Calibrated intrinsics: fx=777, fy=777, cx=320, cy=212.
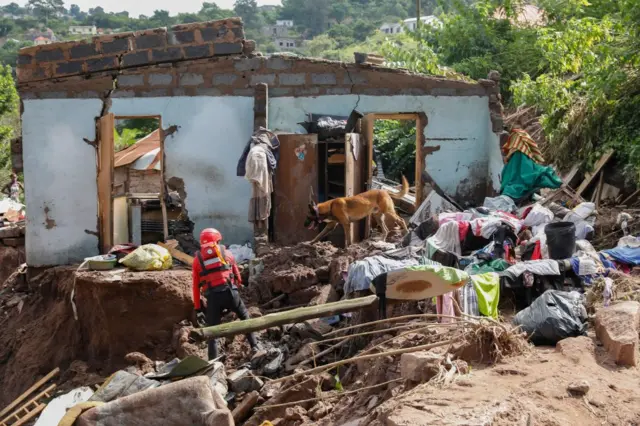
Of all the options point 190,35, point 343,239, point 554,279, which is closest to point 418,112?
point 343,239

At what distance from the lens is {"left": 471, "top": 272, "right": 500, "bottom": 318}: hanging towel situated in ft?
27.0

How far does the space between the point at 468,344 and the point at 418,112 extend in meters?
6.98

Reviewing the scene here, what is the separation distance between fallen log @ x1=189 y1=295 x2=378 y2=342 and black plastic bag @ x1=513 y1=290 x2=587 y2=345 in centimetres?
166

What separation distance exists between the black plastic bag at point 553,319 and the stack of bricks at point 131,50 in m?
7.02

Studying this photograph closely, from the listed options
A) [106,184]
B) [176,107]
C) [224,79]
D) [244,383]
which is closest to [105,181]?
[106,184]

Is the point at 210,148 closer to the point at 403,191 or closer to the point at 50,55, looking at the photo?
the point at 50,55

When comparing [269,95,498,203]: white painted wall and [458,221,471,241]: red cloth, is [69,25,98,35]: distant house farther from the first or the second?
[458,221,471,241]: red cloth

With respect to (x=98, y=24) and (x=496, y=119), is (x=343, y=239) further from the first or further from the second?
(x=98, y=24)

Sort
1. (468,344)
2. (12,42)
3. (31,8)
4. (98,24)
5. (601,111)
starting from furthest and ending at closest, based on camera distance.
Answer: (31,8) → (98,24) → (12,42) → (601,111) → (468,344)

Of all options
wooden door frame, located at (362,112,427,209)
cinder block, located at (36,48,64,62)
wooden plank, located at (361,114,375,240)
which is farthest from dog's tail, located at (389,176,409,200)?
cinder block, located at (36,48,64,62)

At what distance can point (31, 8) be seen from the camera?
136m

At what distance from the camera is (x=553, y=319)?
7430mm

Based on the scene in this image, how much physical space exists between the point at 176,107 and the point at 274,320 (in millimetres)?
5992

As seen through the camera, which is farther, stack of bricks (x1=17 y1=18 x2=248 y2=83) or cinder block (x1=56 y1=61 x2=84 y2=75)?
cinder block (x1=56 y1=61 x2=84 y2=75)
